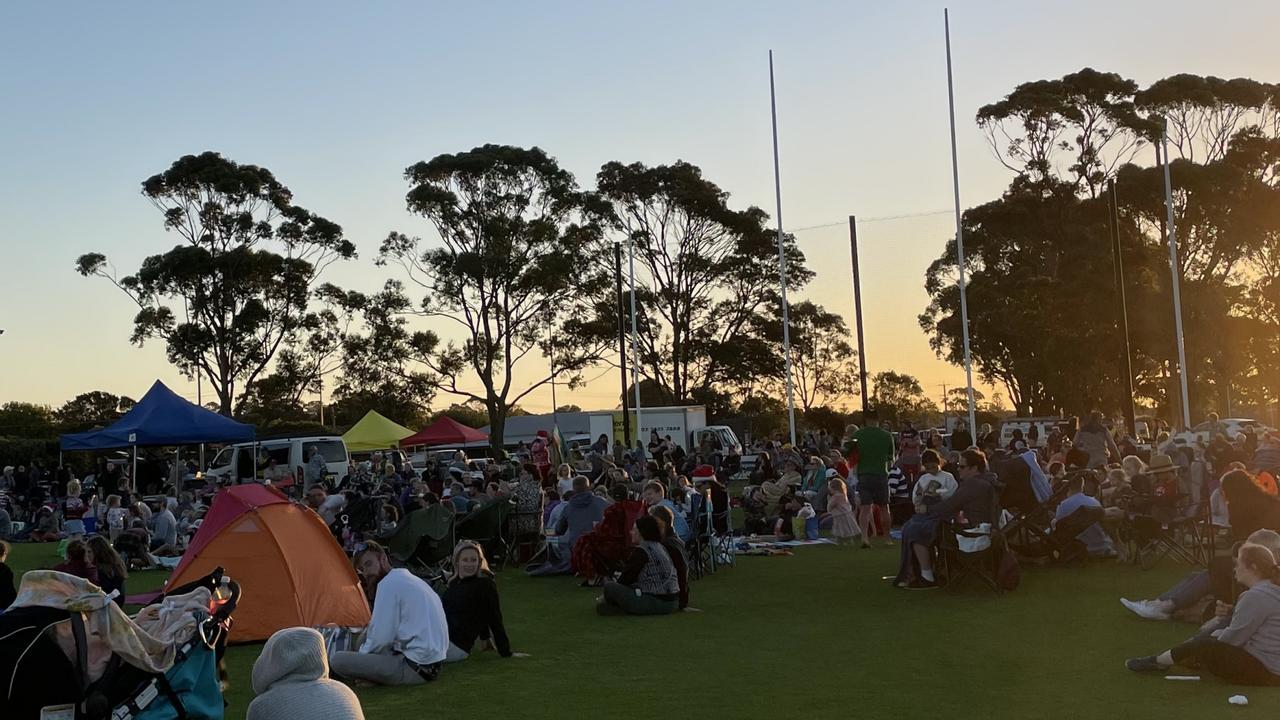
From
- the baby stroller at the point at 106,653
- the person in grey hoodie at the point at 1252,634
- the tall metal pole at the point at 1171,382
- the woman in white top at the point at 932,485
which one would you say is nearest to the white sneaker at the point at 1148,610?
the person in grey hoodie at the point at 1252,634

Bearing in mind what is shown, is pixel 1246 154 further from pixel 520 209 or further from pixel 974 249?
pixel 520 209

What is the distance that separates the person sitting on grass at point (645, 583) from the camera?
10.7 metres

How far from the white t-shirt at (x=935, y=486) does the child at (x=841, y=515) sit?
2.91 meters

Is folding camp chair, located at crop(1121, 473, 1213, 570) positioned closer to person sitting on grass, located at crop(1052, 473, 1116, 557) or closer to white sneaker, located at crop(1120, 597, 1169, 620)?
person sitting on grass, located at crop(1052, 473, 1116, 557)

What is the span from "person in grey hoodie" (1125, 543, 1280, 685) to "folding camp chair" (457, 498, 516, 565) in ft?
30.3

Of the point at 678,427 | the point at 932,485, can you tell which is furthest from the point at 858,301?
the point at 932,485

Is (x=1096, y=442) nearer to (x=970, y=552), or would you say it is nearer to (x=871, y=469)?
(x=871, y=469)

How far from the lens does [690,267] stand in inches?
1774

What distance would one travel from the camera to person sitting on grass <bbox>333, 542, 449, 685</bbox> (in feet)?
25.9

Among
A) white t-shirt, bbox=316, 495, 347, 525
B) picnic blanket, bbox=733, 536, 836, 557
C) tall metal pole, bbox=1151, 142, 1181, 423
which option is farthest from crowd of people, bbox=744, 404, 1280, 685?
tall metal pole, bbox=1151, 142, 1181, 423

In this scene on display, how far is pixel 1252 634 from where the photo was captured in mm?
6844

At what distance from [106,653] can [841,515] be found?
11746 mm

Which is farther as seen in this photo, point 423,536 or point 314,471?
point 314,471

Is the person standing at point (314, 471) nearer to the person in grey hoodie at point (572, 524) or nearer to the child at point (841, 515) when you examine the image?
the person in grey hoodie at point (572, 524)
